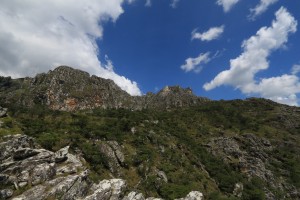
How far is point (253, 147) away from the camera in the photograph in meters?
182

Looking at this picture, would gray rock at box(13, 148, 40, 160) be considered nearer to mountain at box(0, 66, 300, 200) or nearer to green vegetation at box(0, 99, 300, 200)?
mountain at box(0, 66, 300, 200)

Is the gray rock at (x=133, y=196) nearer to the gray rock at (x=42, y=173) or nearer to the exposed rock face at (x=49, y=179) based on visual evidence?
the exposed rock face at (x=49, y=179)

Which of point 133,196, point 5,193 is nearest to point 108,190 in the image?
point 133,196

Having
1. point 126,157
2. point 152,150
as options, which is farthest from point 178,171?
point 126,157

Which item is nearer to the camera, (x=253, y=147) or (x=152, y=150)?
(x=152, y=150)

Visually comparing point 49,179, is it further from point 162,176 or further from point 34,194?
point 162,176

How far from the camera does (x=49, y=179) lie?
1971 inches

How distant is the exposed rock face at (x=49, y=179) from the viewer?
4659cm

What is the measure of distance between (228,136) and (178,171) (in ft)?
249

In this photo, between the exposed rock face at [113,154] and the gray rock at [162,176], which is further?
the gray rock at [162,176]

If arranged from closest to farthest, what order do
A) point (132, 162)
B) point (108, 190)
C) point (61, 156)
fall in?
1. point (108, 190)
2. point (61, 156)
3. point (132, 162)

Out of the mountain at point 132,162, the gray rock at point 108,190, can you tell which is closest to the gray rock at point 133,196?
the mountain at point 132,162

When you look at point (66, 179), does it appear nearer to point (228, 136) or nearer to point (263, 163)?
point (263, 163)

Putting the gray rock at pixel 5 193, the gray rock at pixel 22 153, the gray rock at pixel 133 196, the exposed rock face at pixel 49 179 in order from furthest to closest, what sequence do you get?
the gray rock at pixel 22 153
the gray rock at pixel 133 196
the exposed rock face at pixel 49 179
the gray rock at pixel 5 193
